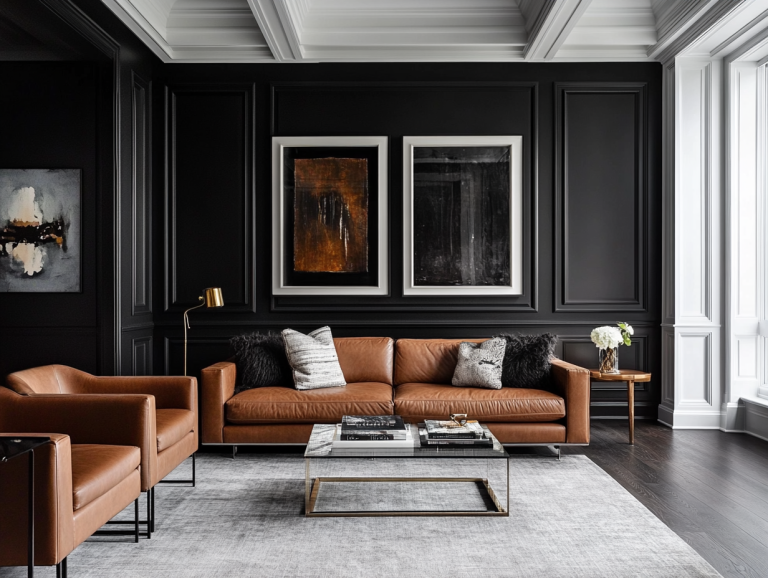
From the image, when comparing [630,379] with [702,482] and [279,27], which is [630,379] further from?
[279,27]

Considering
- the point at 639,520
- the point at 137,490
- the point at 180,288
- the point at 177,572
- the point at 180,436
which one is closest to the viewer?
the point at 177,572

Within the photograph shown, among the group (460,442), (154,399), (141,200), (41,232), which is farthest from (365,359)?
(41,232)

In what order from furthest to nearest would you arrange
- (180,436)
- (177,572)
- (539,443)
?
(539,443) < (180,436) < (177,572)

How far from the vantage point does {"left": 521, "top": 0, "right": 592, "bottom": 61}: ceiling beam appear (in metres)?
4.30

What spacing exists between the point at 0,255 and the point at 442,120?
3591 mm

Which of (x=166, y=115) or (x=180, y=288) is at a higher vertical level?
(x=166, y=115)

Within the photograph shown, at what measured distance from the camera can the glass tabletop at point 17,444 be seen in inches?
77.7

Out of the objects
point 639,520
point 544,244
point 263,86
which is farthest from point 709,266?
point 263,86

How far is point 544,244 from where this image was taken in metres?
5.35

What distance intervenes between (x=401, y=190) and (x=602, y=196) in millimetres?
1745

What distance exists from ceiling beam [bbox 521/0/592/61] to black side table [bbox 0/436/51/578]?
13.2ft

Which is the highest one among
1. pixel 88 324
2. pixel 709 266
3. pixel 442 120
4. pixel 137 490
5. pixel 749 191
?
pixel 442 120

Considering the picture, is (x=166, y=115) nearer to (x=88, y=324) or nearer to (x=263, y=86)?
(x=263, y=86)

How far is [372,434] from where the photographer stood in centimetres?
329
